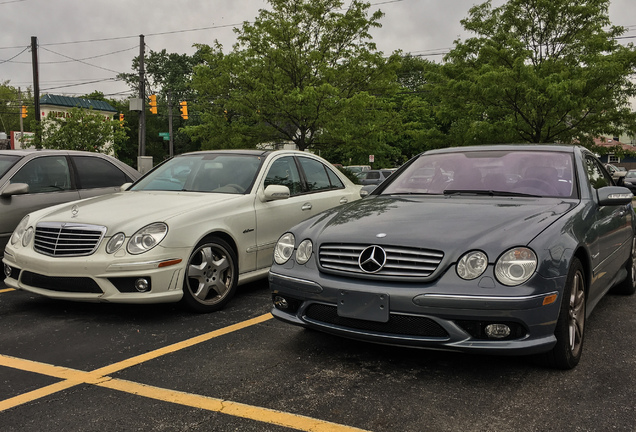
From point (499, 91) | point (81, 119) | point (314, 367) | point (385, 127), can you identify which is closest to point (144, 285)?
point (314, 367)

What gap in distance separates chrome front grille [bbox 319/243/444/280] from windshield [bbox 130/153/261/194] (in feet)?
7.74

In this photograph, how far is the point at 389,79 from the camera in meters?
21.2

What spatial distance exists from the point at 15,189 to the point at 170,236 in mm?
2749

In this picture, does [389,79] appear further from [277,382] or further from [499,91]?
[277,382]

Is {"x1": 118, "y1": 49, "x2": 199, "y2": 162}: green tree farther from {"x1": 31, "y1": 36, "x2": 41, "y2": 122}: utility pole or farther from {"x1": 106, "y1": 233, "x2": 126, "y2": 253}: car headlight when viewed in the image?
{"x1": 106, "y1": 233, "x2": 126, "y2": 253}: car headlight

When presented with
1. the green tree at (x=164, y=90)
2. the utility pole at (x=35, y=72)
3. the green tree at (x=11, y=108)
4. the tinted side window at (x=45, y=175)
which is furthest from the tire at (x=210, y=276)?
the green tree at (x=11, y=108)

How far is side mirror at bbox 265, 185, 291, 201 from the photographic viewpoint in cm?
557

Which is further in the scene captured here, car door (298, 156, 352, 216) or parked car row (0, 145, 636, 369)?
car door (298, 156, 352, 216)

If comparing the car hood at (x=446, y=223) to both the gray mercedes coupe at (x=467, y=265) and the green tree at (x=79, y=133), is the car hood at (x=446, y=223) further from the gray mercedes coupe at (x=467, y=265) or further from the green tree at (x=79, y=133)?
the green tree at (x=79, y=133)

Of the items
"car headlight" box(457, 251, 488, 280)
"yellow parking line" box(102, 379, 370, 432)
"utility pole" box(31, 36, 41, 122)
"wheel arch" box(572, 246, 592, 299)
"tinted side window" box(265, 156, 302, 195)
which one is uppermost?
"utility pole" box(31, 36, 41, 122)

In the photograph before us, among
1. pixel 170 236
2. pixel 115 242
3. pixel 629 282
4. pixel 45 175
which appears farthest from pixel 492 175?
pixel 45 175

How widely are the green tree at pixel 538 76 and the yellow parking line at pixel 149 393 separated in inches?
614

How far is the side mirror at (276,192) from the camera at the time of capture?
5.57 meters

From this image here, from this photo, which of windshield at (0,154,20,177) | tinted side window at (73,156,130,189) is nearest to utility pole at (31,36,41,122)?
tinted side window at (73,156,130,189)
